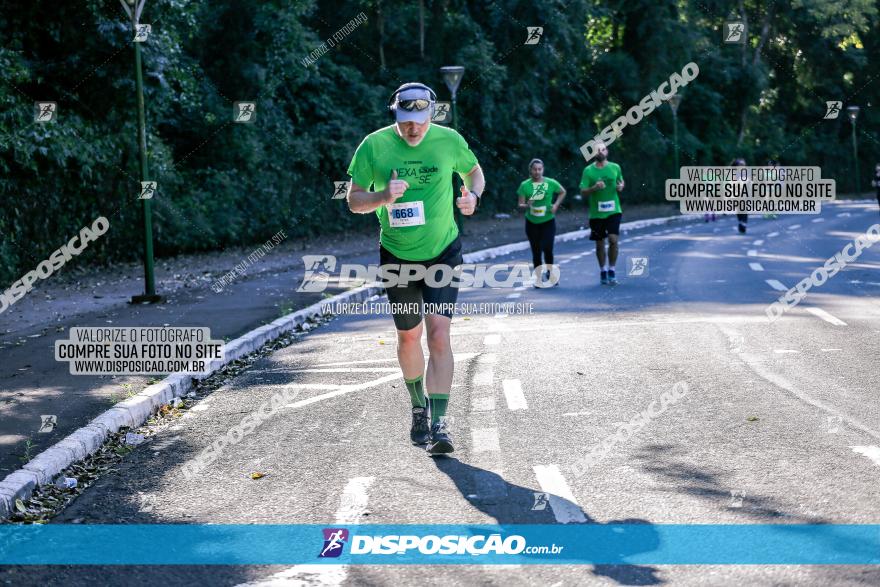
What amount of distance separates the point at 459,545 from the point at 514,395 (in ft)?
12.2

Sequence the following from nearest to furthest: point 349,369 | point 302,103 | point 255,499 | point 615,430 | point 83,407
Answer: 1. point 255,499
2. point 615,430
3. point 83,407
4. point 349,369
5. point 302,103

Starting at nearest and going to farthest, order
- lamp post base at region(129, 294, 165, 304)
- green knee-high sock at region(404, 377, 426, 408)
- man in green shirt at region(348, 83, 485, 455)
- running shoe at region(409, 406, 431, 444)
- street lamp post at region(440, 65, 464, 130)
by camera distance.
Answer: man in green shirt at region(348, 83, 485, 455) → running shoe at region(409, 406, 431, 444) → green knee-high sock at region(404, 377, 426, 408) → lamp post base at region(129, 294, 165, 304) → street lamp post at region(440, 65, 464, 130)

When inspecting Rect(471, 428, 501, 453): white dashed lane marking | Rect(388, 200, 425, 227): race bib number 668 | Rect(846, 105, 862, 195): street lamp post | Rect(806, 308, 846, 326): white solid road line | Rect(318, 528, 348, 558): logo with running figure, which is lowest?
Rect(318, 528, 348, 558): logo with running figure

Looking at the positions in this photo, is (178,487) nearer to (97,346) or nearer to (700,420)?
(700,420)

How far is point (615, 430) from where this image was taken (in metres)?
7.41

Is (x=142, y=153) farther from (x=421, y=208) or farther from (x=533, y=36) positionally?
Result: (x=533, y=36)

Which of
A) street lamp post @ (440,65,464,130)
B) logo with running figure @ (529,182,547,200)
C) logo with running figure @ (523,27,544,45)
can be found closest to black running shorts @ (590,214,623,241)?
logo with running figure @ (529,182,547,200)

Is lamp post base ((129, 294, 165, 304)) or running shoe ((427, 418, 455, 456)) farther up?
lamp post base ((129, 294, 165, 304))

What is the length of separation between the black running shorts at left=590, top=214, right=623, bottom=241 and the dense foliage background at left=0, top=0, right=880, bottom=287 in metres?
8.32

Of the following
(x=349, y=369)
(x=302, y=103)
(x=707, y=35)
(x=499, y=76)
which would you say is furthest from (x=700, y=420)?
(x=707, y=35)

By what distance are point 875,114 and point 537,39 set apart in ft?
124

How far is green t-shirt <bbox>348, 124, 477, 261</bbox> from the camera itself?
704 cm

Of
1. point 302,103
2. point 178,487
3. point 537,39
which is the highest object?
point 537,39

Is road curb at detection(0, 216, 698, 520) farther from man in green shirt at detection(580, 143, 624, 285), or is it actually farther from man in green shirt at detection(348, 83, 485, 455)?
man in green shirt at detection(580, 143, 624, 285)
